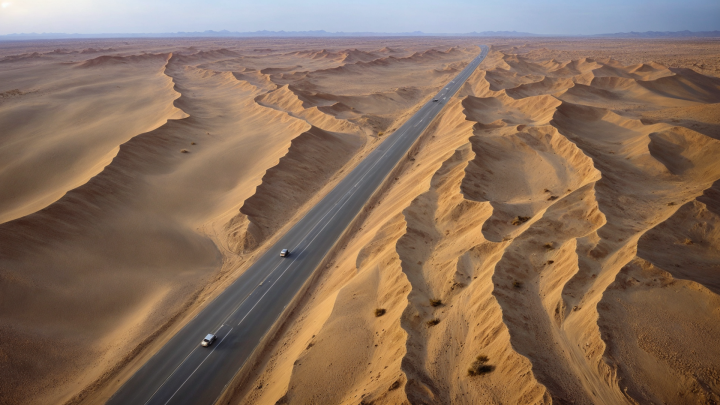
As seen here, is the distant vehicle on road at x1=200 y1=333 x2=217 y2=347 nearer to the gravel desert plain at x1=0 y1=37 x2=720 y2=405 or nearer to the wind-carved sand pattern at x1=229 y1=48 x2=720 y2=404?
the gravel desert plain at x1=0 y1=37 x2=720 y2=405

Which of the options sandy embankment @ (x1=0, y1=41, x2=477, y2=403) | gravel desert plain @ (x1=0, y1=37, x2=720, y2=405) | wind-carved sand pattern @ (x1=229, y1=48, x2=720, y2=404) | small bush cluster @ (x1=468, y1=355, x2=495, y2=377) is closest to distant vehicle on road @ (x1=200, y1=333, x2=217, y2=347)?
gravel desert plain @ (x1=0, y1=37, x2=720, y2=405)

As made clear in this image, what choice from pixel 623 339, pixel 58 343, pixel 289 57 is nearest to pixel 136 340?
pixel 58 343

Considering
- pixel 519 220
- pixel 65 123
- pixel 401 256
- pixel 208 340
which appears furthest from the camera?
pixel 65 123

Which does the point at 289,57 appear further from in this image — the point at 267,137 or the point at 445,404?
the point at 445,404

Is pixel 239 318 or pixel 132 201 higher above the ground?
pixel 132 201

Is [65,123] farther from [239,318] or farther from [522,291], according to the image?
[522,291]

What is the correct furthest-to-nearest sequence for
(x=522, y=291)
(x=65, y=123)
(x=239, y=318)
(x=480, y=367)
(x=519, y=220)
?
(x=65, y=123) → (x=519, y=220) → (x=239, y=318) → (x=522, y=291) → (x=480, y=367)

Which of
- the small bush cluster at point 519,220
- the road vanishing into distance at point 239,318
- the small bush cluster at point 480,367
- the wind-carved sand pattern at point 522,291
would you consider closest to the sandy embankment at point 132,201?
the road vanishing into distance at point 239,318

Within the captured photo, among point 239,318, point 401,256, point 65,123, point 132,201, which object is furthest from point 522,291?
point 65,123

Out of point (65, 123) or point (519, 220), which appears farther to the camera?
point (65, 123)
